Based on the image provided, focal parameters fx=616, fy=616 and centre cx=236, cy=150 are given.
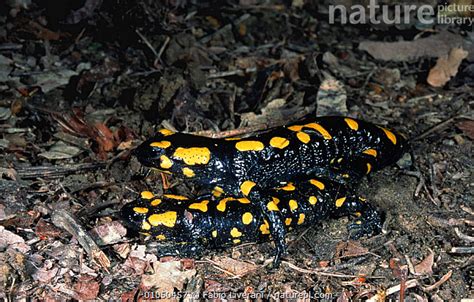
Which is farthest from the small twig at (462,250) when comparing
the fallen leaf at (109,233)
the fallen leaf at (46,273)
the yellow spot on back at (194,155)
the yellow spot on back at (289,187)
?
the fallen leaf at (46,273)

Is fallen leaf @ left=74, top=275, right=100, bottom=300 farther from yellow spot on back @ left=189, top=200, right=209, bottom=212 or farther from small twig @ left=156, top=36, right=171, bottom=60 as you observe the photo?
small twig @ left=156, top=36, right=171, bottom=60

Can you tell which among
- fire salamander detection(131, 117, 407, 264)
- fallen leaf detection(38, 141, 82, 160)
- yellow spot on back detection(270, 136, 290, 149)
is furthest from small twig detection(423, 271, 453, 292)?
fallen leaf detection(38, 141, 82, 160)

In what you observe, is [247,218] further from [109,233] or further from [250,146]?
[109,233]

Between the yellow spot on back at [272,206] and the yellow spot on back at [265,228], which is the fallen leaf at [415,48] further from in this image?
the yellow spot on back at [265,228]

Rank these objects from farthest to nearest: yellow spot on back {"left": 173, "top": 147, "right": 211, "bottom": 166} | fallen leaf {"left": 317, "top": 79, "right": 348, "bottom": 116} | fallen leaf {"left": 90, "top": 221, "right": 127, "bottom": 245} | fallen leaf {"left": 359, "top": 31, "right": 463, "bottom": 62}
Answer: fallen leaf {"left": 359, "top": 31, "right": 463, "bottom": 62}
fallen leaf {"left": 317, "top": 79, "right": 348, "bottom": 116}
yellow spot on back {"left": 173, "top": 147, "right": 211, "bottom": 166}
fallen leaf {"left": 90, "top": 221, "right": 127, "bottom": 245}

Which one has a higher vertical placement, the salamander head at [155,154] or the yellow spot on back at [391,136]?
the salamander head at [155,154]

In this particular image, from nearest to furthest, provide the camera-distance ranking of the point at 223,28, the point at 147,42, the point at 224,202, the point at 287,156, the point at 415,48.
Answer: the point at 224,202 → the point at 287,156 → the point at 147,42 → the point at 415,48 → the point at 223,28

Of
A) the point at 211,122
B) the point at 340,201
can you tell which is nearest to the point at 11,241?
the point at 211,122
